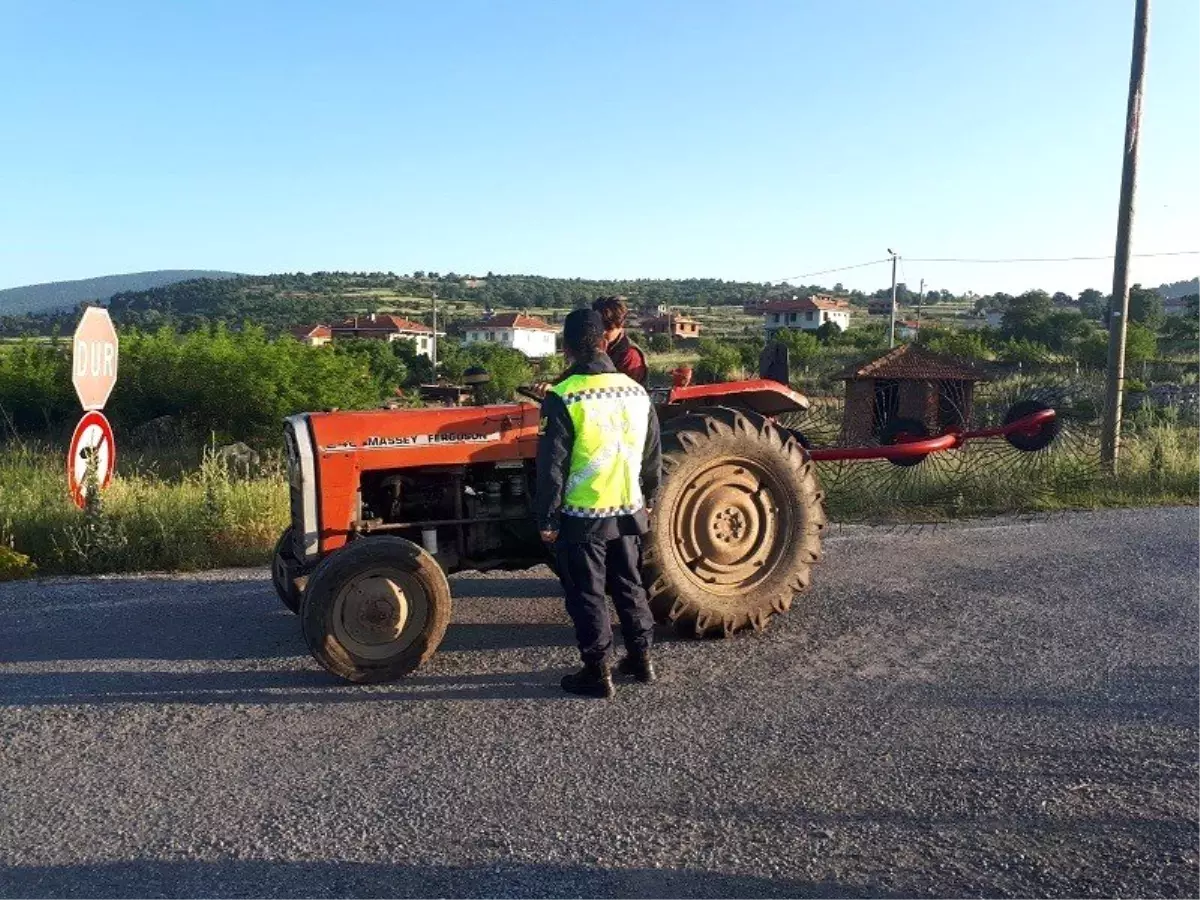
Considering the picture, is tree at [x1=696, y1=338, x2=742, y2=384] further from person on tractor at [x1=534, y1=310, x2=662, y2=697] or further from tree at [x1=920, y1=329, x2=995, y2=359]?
person on tractor at [x1=534, y1=310, x2=662, y2=697]

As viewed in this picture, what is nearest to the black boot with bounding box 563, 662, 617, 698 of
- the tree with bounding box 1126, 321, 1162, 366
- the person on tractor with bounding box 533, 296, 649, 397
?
the person on tractor with bounding box 533, 296, 649, 397

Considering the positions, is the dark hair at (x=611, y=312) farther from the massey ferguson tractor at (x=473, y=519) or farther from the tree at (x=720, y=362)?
the tree at (x=720, y=362)

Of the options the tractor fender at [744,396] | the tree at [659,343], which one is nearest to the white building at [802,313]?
the tree at [659,343]

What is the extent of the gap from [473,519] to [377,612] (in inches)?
34.7

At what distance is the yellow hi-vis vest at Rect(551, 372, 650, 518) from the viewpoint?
15.9 feet

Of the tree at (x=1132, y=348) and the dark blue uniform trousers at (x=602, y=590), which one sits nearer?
the dark blue uniform trousers at (x=602, y=590)

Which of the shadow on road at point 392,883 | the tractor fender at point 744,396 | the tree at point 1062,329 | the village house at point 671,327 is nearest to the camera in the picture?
the shadow on road at point 392,883

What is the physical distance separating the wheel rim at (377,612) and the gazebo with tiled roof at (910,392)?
222 inches

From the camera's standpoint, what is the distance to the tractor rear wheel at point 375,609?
496cm

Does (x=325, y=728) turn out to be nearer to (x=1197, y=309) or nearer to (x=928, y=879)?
(x=928, y=879)

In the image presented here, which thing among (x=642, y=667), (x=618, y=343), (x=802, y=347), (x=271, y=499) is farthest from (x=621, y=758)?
(x=802, y=347)

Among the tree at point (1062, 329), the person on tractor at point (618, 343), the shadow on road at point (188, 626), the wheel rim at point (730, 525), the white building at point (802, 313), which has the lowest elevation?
the shadow on road at point (188, 626)

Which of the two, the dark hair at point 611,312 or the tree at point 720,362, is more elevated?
the dark hair at point 611,312

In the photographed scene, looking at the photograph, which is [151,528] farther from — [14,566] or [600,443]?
[600,443]
